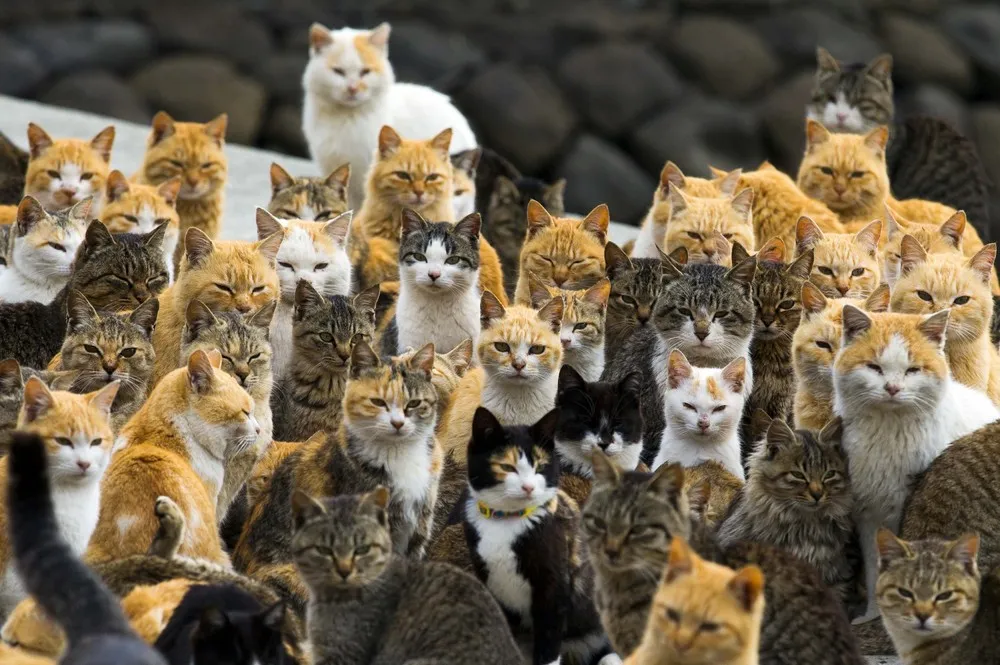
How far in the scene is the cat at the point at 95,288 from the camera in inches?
275

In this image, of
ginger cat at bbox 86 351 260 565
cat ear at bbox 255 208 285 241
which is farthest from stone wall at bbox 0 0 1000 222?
ginger cat at bbox 86 351 260 565

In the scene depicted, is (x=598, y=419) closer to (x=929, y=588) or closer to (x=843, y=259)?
(x=929, y=588)

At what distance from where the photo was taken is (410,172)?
855 cm

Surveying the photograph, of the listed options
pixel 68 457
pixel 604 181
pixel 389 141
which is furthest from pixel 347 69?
pixel 604 181

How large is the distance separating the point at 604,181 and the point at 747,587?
9621 millimetres

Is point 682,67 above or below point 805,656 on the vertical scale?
below

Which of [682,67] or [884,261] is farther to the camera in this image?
[682,67]

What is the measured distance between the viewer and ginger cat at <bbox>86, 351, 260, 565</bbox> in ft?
18.4

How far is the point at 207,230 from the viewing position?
8727 mm

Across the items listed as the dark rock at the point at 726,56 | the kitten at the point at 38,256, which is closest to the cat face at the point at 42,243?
the kitten at the point at 38,256

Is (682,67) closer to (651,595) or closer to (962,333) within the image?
(962,333)

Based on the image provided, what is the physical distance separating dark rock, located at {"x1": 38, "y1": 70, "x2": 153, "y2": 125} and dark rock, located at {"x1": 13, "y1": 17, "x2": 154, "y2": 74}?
83 mm

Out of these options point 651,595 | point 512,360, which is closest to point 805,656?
point 651,595

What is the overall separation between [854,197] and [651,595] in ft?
13.6
